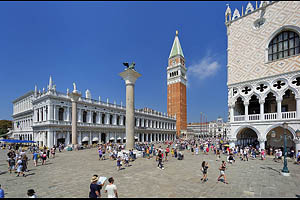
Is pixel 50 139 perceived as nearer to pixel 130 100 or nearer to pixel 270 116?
pixel 130 100

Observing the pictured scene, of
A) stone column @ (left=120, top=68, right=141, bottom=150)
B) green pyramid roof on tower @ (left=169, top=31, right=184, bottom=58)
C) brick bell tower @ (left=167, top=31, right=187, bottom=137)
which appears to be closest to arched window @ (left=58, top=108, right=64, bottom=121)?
stone column @ (left=120, top=68, right=141, bottom=150)

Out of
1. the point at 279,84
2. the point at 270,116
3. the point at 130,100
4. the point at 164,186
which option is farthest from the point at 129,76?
the point at 279,84

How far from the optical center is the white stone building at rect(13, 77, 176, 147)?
32134 mm

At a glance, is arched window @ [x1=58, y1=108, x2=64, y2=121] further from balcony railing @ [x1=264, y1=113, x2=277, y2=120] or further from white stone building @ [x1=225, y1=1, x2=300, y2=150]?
balcony railing @ [x1=264, y1=113, x2=277, y2=120]

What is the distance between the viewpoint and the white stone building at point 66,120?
3213cm

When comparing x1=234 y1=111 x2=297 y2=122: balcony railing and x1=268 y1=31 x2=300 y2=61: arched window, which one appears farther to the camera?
x1=268 y1=31 x2=300 y2=61: arched window

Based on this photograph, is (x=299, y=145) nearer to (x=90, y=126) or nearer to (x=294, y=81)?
(x=294, y=81)

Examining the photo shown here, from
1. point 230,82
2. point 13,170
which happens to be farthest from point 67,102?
point 230,82

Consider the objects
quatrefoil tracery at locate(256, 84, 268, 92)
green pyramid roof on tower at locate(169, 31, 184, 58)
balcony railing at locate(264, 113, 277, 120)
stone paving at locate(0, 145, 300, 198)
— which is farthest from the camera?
green pyramid roof on tower at locate(169, 31, 184, 58)

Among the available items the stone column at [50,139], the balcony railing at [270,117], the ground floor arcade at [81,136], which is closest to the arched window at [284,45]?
the balcony railing at [270,117]

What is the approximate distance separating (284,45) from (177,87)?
185 ft

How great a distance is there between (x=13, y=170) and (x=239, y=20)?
102 feet

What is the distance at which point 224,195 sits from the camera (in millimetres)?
7113

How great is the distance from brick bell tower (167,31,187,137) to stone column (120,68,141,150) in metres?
58.1
